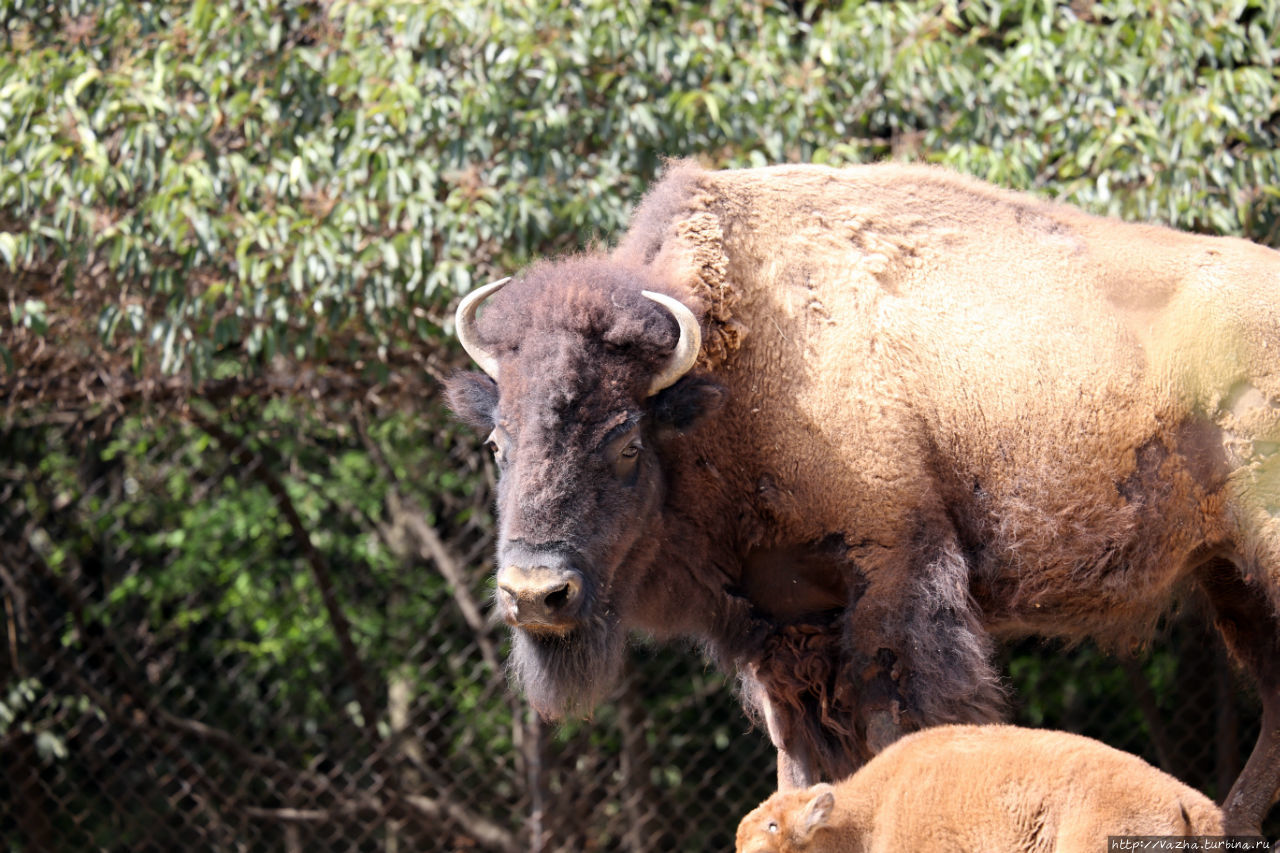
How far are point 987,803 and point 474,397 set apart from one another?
1.61 metres

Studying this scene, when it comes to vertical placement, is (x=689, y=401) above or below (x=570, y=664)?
above

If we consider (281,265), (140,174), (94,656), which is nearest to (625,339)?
(281,265)

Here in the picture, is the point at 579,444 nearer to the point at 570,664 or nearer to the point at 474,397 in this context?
the point at 474,397

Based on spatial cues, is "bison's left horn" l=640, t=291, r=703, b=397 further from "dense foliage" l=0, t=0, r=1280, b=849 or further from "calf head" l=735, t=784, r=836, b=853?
"dense foliage" l=0, t=0, r=1280, b=849

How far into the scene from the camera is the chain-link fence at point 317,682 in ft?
17.7

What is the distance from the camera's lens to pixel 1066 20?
4727mm

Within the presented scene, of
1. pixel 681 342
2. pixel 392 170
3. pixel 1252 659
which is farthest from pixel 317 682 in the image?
pixel 1252 659

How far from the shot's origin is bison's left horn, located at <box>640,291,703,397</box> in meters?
2.98

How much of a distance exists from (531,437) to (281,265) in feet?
5.96

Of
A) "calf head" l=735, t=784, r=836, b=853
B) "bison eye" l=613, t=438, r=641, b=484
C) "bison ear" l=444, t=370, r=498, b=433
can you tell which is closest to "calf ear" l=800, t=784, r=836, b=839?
"calf head" l=735, t=784, r=836, b=853

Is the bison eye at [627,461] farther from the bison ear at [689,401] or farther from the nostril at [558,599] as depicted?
the nostril at [558,599]

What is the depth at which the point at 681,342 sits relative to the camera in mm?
2984

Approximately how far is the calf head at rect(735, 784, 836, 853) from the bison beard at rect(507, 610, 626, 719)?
64 centimetres

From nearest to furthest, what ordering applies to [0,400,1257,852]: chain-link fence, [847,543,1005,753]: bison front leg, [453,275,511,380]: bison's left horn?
[847,543,1005,753]: bison front leg → [453,275,511,380]: bison's left horn → [0,400,1257,852]: chain-link fence
